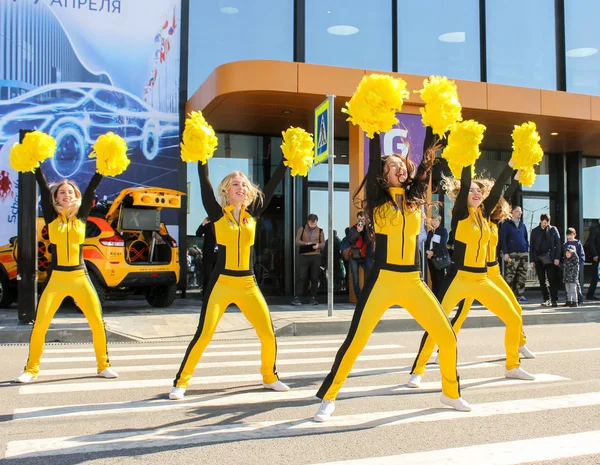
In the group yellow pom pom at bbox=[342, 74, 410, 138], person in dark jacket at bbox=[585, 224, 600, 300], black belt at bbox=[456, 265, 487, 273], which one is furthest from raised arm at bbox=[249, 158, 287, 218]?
person in dark jacket at bbox=[585, 224, 600, 300]

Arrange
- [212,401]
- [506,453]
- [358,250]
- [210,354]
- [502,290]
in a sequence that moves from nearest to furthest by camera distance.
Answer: [506,453]
[212,401]
[502,290]
[210,354]
[358,250]

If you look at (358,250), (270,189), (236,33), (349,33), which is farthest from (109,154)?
(349,33)

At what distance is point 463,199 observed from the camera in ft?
18.6

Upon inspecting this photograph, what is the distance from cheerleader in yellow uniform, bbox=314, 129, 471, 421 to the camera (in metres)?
4.69

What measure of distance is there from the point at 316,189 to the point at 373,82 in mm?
11130

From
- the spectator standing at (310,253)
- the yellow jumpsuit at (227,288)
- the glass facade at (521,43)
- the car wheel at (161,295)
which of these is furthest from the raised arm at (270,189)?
the glass facade at (521,43)

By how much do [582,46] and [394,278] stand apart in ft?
55.4

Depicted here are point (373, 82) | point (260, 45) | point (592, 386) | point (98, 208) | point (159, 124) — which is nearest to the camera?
point (373, 82)

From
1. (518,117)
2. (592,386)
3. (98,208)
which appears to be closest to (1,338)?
(98,208)

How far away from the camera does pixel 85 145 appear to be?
14.3 m

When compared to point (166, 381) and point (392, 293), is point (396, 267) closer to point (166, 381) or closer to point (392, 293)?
point (392, 293)

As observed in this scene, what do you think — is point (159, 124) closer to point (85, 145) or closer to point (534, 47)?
point (85, 145)

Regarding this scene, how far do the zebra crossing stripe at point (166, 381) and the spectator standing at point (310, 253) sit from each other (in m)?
6.21

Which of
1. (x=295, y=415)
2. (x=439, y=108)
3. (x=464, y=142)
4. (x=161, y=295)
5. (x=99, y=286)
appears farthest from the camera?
(x=161, y=295)
